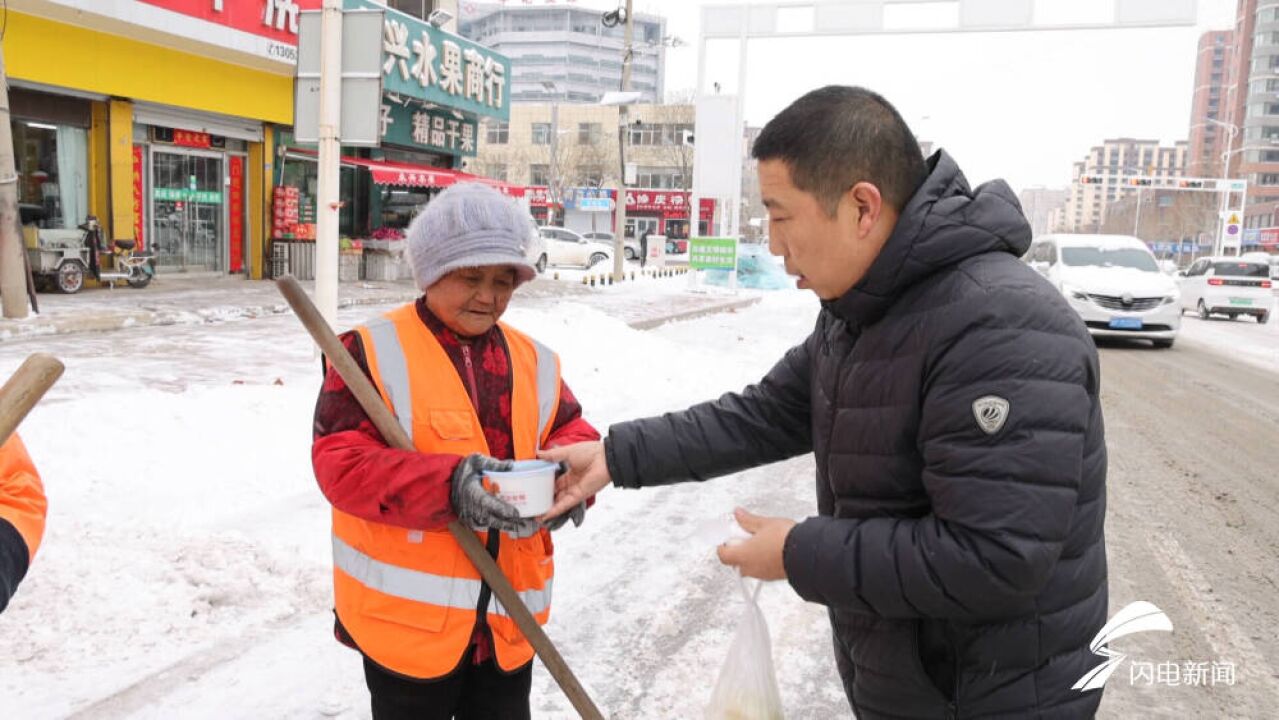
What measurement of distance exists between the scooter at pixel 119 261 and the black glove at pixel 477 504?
15.4 meters

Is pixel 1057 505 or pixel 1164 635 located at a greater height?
pixel 1057 505

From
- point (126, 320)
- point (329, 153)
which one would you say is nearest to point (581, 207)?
point (126, 320)

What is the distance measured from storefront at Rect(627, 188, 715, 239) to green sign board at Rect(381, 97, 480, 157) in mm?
37458

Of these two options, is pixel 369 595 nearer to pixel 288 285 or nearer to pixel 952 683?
pixel 288 285

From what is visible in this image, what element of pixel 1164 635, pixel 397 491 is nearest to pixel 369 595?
pixel 397 491

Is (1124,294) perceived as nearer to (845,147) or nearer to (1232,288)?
(1232,288)

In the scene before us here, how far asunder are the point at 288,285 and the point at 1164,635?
3927 millimetres

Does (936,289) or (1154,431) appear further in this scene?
(1154,431)

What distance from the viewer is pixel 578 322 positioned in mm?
11828

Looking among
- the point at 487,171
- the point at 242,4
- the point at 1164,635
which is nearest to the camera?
the point at 1164,635

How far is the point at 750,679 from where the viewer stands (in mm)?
1837

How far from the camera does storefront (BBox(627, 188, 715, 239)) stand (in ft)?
204

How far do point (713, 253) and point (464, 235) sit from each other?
71.8ft

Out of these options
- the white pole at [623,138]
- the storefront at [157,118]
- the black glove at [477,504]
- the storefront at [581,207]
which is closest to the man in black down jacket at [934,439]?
the black glove at [477,504]
